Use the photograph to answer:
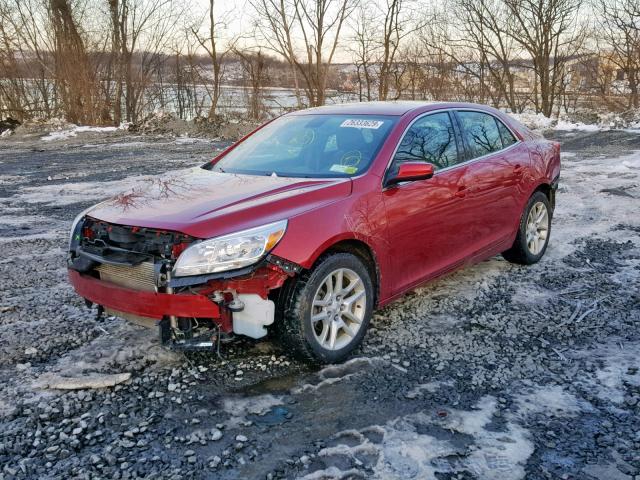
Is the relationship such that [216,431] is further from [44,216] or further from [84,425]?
[44,216]

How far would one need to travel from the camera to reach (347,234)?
3.56 meters

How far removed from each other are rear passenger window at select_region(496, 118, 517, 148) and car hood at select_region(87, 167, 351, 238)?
2214 millimetres

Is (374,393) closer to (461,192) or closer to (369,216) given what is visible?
(369,216)

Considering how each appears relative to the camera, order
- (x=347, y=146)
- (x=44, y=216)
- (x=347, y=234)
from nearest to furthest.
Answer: (x=347, y=234) → (x=347, y=146) → (x=44, y=216)

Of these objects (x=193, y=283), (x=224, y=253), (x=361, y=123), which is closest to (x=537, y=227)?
(x=361, y=123)

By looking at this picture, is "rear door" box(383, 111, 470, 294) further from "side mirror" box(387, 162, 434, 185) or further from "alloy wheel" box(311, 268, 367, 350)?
"alloy wheel" box(311, 268, 367, 350)

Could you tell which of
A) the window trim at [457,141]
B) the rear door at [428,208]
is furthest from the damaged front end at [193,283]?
the window trim at [457,141]

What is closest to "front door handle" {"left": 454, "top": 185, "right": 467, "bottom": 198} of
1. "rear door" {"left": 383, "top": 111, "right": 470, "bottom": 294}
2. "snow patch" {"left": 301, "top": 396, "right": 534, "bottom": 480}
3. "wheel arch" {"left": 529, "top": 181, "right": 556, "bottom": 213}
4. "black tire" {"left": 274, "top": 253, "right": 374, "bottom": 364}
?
"rear door" {"left": 383, "top": 111, "right": 470, "bottom": 294}

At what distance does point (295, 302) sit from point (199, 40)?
927 inches

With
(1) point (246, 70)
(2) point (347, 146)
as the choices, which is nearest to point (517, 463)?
(2) point (347, 146)

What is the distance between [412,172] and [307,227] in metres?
0.92

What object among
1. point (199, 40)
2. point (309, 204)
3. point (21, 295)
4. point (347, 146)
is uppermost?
point (199, 40)

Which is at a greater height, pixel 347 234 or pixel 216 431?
pixel 347 234

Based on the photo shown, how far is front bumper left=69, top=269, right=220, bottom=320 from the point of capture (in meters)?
3.15
